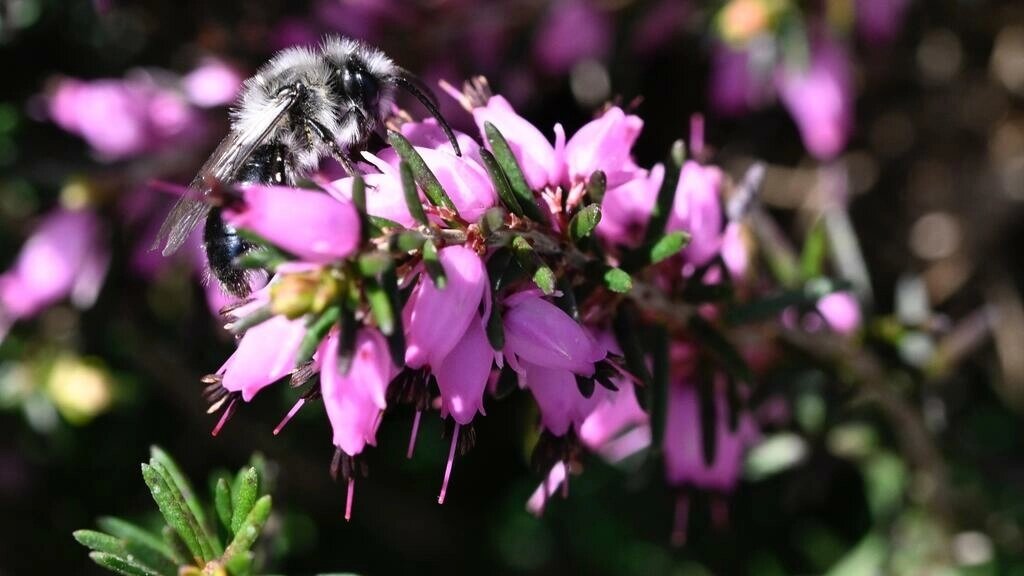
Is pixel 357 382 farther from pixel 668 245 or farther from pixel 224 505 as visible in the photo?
pixel 668 245

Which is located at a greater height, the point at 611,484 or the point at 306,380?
the point at 306,380

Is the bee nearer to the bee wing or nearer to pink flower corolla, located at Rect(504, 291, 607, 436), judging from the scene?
the bee wing

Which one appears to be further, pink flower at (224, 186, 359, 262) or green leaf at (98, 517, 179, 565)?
green leaf at (98, 517, 179, 565)

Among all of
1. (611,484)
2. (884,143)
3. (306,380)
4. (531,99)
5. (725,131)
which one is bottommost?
(611,484)

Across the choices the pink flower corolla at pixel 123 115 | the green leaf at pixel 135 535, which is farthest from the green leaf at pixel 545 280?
the pink flower corolla at pixel 123 115

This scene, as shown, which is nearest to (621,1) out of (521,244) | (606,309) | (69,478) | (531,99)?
(531,99)

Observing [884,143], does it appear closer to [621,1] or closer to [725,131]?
[725,131]

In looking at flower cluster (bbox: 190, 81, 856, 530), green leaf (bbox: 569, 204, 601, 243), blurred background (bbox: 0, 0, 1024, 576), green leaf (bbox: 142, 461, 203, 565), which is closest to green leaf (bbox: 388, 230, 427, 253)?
flower cluster (bbox: 190, 81, 856, 530)
